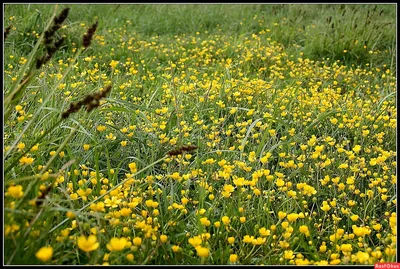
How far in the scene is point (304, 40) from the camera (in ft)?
18.2

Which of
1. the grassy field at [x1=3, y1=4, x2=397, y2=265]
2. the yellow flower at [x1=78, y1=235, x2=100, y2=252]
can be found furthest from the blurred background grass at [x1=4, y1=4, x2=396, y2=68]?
Answer: the yellow flower at [x1=78, y1=235, x2=100, y2=252]

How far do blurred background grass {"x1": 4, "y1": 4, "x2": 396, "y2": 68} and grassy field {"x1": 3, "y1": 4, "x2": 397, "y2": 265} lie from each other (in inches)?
1.3

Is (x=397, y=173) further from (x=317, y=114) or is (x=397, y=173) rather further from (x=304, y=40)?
(x=304, y=40)

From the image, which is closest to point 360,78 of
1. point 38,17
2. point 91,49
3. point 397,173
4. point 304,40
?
point 304,40

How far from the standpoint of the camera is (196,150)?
8.38 feet

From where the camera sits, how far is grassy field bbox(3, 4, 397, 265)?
158cm

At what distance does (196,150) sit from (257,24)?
4.32m

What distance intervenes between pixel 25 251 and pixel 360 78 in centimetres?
406

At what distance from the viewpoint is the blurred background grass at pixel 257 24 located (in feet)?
16.8
